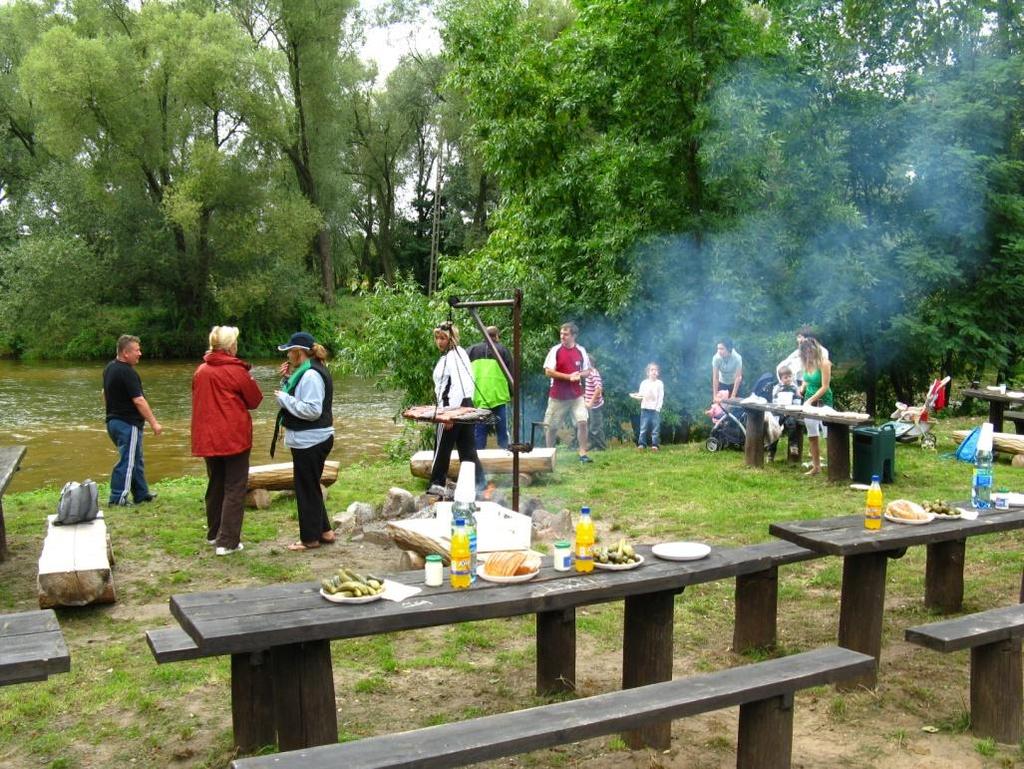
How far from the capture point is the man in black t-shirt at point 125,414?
29.6 feet

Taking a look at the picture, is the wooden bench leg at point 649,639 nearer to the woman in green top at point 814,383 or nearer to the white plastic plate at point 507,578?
the white plastic plate at point 507,578

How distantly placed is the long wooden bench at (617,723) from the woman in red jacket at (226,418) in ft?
14.2

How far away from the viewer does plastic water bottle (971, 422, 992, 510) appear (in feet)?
17.6

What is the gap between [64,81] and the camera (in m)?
28.6

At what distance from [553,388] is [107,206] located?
25801 millimetres

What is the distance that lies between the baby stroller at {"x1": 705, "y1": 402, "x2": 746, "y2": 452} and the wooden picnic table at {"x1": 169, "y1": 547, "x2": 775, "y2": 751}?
765cm

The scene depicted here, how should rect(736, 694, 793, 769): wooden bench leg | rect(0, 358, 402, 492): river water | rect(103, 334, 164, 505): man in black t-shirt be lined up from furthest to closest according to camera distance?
rect(0, 358, 402, 492): river water
rect(103, 334, 164, 505): man in black t-shirt
rect(736, 694, 793, 769): wooden bench leg

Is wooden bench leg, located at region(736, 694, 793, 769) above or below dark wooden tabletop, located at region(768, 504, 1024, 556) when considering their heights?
below

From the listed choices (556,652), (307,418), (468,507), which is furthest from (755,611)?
(307,418)

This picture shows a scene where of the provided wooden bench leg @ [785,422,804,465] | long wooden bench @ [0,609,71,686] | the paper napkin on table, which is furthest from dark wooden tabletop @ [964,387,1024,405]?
long wooden bench @ [0,609,71,686]

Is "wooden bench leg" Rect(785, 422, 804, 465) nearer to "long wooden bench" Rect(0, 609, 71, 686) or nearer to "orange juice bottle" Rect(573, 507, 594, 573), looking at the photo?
"orange juice bottle" Rect(573, 507, 594, 573)

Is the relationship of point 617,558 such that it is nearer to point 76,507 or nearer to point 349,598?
point 349,598

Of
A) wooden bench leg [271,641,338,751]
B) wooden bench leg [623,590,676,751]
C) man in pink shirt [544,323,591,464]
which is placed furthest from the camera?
man in pink shirt [544,323,591,464]

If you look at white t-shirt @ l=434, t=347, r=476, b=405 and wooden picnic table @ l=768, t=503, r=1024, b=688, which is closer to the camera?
wooden picnic table @ l=768, t=503, r=1024, b=688
